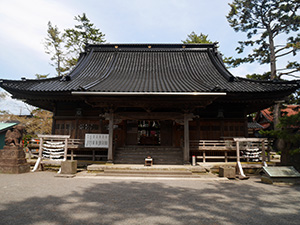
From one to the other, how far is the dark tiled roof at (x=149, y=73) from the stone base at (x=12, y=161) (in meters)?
3.28

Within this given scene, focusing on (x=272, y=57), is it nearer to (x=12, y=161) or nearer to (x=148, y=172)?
(x=148, y=172)

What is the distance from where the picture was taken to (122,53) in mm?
15891

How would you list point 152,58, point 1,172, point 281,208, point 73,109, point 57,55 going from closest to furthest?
point 281,208 < point 1,172 < point 73,109 < point 152,58 < point 57,55

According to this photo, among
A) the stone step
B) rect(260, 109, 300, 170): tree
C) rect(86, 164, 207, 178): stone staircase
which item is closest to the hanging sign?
rect(86, 164, 207, 178): stone staircase

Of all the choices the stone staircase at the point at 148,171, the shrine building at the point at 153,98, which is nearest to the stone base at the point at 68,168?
the stone staircase at the point at 148,171

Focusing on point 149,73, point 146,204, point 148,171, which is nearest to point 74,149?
point 148,171

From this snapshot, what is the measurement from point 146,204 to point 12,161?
7753mm

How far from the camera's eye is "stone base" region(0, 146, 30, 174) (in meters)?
8.32

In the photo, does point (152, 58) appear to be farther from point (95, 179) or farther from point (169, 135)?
point (95, 179)

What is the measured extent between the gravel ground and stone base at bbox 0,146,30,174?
2.34 meters

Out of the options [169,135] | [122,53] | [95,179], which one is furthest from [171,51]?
[95,179]

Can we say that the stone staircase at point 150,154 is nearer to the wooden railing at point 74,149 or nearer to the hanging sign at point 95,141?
the wooden railing at point 74,149

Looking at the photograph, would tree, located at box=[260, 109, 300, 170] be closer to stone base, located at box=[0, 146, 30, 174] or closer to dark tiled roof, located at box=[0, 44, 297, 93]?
dark tiled roof, located at box=[0, 44, 297, 93]

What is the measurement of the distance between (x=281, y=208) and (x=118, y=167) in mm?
6357
